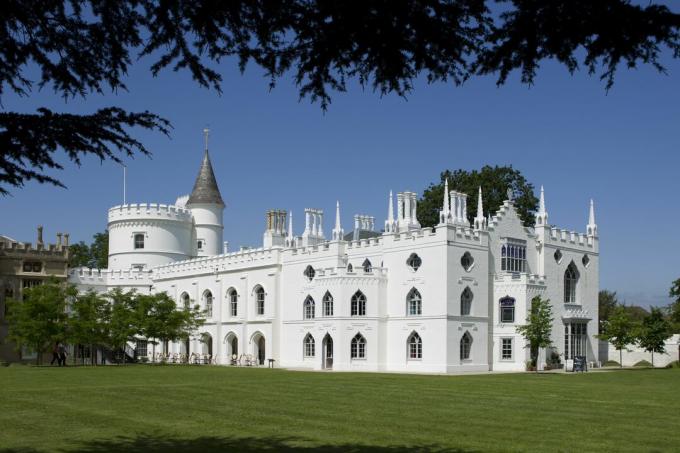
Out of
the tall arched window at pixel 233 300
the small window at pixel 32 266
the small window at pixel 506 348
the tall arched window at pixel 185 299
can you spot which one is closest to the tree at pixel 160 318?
the tall arched window at pixel 233 300

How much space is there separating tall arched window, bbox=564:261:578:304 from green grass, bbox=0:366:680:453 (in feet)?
76.7

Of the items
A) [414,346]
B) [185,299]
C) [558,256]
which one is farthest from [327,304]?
[185,299]

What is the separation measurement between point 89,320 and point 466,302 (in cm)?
2287

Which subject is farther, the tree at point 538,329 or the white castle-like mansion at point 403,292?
the white castle-like mansion at point 403,292

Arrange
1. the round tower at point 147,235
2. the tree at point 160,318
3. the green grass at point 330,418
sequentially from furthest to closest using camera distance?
the round tower at point 147,235
the tree at point 160,318
the green grass at point 330,418

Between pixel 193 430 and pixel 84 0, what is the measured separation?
9600 mm

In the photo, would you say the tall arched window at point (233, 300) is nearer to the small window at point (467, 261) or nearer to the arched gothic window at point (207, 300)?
the arched gothic window at point (207, 300)

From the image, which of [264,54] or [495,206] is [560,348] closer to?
[495,206]

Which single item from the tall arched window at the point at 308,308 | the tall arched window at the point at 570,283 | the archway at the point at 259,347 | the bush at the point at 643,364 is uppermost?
the tall arched window at the point at 570,283

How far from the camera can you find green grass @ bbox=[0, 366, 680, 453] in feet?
48.0

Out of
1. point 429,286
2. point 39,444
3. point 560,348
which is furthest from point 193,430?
point 560,348

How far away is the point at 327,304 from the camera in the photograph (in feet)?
162

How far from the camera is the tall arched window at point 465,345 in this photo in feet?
153

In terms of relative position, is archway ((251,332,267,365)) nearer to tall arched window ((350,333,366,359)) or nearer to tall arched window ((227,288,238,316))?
tall arched window ((227,288,238,316))
